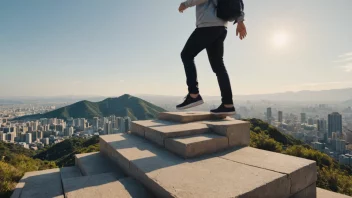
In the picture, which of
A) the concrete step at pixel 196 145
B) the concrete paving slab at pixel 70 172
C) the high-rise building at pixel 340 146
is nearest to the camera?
the concrete step at pixel 196 145

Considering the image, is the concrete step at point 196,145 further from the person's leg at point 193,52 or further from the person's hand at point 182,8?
the person's hand at point 182,8

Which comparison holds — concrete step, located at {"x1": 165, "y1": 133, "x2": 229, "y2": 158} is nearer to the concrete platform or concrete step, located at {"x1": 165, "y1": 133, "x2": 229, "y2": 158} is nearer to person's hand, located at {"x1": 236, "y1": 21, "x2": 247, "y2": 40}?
the concrete platform

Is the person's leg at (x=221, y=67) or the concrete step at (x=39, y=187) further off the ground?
the person's leg at (x=221, y=67)

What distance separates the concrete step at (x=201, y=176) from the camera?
154cm

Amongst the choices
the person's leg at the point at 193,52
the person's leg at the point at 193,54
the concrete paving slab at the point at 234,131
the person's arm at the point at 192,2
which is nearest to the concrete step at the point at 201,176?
the concrete paving slab at the point at 234,131

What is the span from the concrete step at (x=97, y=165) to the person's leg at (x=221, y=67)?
1871mm

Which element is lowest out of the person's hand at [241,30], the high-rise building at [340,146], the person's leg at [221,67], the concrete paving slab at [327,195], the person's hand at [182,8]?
the high-rise building at [340,146]

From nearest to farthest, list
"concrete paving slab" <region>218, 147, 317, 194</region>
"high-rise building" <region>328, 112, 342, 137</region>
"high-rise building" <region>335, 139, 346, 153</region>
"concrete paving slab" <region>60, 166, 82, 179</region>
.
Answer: "concrete paving slab" <region>218, 147, 317, 194</region> → "concrete paving slab" <region>60, 166, 82, 179</region> → "high-rise building" <region>335, 139, 346, 153</region> → "high-rise building" <region>328, 112, 342, 137</region>

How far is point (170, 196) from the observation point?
148 cm

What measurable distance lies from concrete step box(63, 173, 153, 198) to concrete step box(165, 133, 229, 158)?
2.13 ft

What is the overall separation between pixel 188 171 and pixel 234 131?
1190 millimetres

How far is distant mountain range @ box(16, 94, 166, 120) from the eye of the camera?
11475cm

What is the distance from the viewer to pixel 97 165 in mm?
2936

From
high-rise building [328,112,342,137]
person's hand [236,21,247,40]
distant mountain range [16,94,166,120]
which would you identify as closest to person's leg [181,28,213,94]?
person's hand [236,21,247,40]
